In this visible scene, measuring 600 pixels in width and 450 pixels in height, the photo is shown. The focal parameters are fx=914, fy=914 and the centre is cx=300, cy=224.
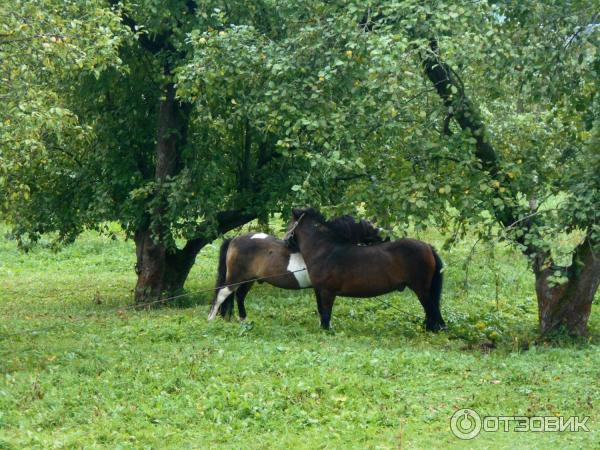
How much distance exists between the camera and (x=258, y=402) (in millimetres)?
9812

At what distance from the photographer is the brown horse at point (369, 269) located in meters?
15.2

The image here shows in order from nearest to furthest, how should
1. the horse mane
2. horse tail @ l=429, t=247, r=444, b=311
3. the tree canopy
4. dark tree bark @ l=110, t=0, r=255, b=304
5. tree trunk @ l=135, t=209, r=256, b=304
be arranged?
the tree canopy < horse tail @ l=429, t=247, r=444, b=311 < the horse mane < dark tree bark @ l=110, t=0, r=255, b=304 < tree trunk @ l=135, t=209, r=256, b=304

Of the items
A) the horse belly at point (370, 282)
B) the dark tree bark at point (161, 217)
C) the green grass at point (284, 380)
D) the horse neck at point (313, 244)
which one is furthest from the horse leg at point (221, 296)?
the horse belly at point (370, 282)

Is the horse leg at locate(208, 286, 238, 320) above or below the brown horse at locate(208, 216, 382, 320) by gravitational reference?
below

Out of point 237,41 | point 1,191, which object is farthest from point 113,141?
point 237,41

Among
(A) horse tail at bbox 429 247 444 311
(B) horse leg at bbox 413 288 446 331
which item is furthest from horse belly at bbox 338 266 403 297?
(A) horse tail at bbox 429 247 444 311

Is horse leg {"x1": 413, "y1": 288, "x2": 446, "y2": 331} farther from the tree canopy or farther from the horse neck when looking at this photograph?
the horse neck

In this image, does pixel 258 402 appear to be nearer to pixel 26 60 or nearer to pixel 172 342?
pixel 172 342

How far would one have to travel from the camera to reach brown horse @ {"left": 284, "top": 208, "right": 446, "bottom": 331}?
15.2 metres

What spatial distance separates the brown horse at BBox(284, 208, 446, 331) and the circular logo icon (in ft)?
18.8

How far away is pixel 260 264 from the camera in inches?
640

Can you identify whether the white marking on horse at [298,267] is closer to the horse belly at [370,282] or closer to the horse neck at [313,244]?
the horse neck at [313,244]

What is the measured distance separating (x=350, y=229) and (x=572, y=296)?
3848mm

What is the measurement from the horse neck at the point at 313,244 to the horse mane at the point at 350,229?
0.17 metres
